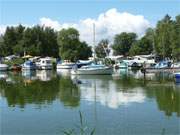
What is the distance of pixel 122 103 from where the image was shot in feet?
90.7

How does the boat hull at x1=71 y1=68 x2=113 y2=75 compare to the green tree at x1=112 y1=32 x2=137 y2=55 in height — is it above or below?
below

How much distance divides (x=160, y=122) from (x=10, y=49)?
9566cm

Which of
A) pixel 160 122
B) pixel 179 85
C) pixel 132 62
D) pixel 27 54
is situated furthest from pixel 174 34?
pixel 160 122

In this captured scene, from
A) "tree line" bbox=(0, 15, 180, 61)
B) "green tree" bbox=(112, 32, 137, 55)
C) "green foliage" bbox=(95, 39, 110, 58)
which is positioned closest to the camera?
"tree line" bbox=(0, 15, 180, 61)

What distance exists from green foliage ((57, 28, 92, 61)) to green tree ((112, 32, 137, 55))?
29.7m

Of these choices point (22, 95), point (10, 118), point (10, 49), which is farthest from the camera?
point (10, 49)

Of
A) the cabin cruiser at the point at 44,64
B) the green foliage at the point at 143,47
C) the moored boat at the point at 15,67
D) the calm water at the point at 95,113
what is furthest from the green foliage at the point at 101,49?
the calm water at the point at 95,113

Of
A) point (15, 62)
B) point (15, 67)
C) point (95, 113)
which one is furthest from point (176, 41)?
point (95, 113)

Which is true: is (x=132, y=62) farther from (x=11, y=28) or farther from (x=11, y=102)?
(x=11, y=102)

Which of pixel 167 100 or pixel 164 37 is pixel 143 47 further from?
pixel 167 100

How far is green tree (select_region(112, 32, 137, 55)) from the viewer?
135 metres

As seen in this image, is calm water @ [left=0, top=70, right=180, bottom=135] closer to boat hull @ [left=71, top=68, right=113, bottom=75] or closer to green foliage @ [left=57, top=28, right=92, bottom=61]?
boat hull @ [left=71, top=68, right=113, bottom=75]

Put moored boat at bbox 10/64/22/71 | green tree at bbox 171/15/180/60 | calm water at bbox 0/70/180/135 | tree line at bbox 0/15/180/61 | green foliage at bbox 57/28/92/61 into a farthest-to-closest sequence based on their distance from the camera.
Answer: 1. green foliage at bbox 57/28/92/61
2. tree line at bbox 0/15/180/61
3. moored boat at bbox 10/64/22/71
4. green tree at bbox 171/15/180/60
5. calm water at bbox 0/70/180/135

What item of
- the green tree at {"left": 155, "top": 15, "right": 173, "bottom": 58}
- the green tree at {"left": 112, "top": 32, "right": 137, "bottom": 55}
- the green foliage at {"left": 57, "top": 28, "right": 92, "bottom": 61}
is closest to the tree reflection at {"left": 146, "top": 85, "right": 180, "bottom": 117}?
the green tree at {"left": 155, "top": 15, "right": 173, "bottom": 58}
